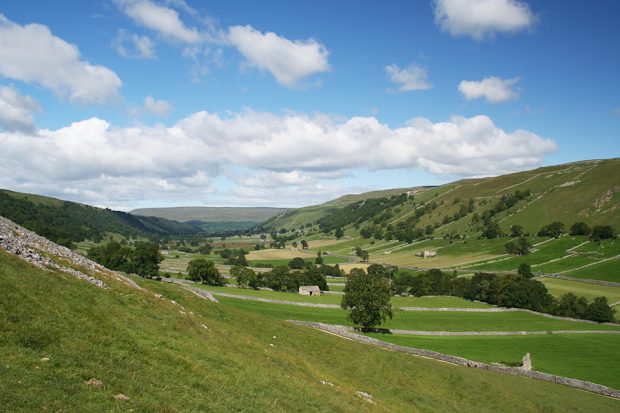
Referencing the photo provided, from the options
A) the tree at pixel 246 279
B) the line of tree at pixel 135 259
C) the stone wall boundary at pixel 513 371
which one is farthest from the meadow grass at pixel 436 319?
the tree at pixel 246 279

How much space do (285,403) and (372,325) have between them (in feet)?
233

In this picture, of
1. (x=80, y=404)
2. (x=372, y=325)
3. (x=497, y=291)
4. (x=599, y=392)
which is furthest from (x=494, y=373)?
(x=497, y=291)

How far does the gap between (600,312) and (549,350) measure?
51886mm

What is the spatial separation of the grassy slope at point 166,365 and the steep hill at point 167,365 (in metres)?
0.08

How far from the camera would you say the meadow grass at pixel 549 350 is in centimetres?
7331

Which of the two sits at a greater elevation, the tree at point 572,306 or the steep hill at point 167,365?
the steep hill at point 167,365

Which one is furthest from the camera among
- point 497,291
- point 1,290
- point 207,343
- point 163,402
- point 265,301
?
point 497,291

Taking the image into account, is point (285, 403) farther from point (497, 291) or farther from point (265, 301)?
point (497, 291)

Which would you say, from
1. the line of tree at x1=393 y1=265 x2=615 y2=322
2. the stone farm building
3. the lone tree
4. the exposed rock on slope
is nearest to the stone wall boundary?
the lone tree

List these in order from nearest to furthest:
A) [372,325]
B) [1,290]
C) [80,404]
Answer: [80,404] < [1,290] < [372,325]

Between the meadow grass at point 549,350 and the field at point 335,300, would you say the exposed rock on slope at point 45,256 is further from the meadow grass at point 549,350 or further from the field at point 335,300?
the field at point 335,300

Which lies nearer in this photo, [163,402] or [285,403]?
[163,402]

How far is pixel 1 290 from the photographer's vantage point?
22734 mm

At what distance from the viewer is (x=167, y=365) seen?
2355 cm
